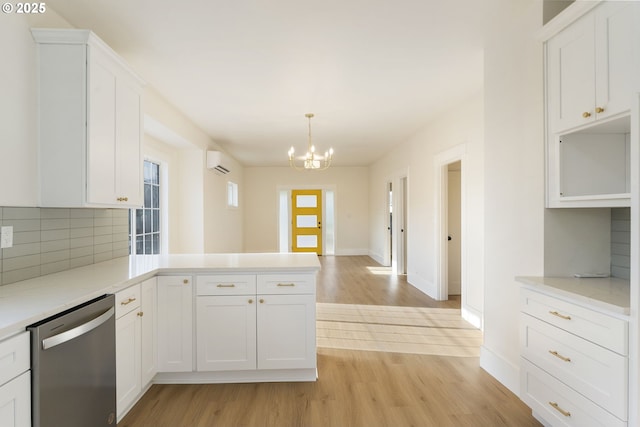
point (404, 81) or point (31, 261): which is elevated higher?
point (404, 81)

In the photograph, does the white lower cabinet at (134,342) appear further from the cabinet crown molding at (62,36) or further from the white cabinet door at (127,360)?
the cabinet crown molding at (62,36)

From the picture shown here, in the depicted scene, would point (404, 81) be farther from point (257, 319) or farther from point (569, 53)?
point (257, 319)

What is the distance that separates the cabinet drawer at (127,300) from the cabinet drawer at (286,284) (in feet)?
2.57

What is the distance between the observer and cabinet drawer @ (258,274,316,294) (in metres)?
2.41

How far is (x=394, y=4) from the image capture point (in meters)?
2.10

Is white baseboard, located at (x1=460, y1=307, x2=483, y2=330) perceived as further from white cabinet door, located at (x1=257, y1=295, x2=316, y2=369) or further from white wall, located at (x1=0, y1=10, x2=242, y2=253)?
white wall, located at (x1=0, y1=10, x2=242, y2=253)

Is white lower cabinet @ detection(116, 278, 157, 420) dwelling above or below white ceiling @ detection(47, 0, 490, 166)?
below

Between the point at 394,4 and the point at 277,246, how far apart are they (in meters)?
7.74

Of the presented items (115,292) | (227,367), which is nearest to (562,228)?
(227,367)

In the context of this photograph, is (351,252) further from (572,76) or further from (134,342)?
(572,76)

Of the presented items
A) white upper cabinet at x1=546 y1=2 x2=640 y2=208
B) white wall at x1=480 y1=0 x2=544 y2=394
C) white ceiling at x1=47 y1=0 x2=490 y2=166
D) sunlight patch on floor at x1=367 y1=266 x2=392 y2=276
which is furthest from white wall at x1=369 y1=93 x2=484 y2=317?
white upper cabinet at x1=546 y1=2 x2=640 y2=208

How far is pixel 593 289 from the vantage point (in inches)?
67.3

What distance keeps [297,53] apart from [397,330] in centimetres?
287

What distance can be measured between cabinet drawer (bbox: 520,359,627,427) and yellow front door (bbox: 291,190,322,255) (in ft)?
24.9
